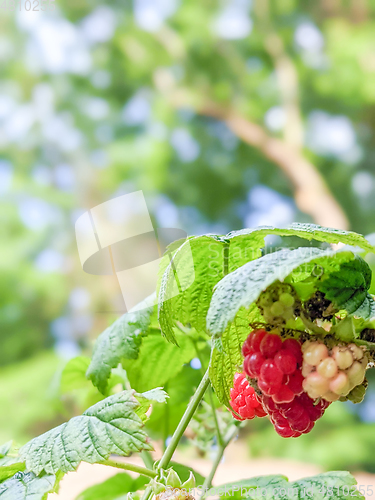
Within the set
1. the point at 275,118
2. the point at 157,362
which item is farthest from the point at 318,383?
the point at 275,118

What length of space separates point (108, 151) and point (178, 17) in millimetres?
1001

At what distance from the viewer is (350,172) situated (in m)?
3.10

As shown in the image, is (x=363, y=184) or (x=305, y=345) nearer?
(x=305, y=345)

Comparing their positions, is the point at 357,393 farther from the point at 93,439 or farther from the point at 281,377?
the point at 93,439

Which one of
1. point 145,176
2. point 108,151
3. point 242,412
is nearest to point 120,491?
point 242,412

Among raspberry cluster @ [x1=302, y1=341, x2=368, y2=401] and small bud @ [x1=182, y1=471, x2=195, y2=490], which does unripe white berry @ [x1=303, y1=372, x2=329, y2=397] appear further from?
small bud @ [x1=182, y1=471, x2=195, y2=490]

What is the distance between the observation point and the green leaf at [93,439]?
29cm

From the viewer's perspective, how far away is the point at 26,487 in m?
0.30

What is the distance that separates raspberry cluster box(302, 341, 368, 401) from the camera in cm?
23

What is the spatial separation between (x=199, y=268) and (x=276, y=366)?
108mm

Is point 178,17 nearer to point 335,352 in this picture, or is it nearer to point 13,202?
point 13,202

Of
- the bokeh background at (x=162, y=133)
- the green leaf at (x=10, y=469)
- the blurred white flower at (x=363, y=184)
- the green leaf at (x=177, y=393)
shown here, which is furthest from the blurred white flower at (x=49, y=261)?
the green leaf at (x=10, y=469)

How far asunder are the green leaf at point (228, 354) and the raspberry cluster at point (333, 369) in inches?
2.2

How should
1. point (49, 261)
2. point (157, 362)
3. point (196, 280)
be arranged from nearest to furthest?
point (196, 280)
point (157, 362)
point (49, 261)
